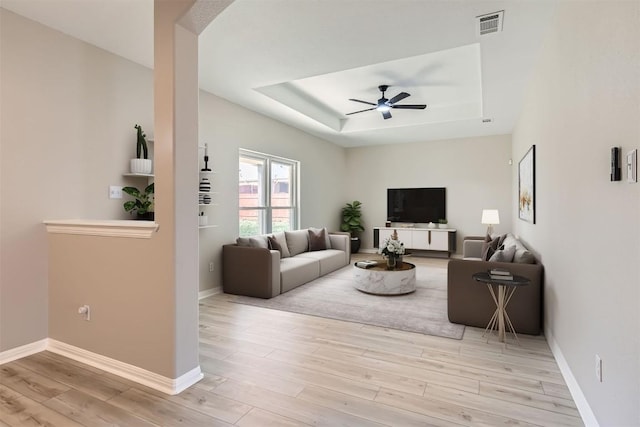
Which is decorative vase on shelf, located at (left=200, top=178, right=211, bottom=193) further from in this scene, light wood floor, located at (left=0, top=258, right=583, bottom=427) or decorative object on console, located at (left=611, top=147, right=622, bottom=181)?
decorative object on console, located at (left=611, top=147, right=622, bottom=181)

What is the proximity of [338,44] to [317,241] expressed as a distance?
153 inches

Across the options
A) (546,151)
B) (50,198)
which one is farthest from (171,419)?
(546,151)

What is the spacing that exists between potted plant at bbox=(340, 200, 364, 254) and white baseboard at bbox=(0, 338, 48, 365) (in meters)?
6.30

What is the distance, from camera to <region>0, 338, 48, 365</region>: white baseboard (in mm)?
2611

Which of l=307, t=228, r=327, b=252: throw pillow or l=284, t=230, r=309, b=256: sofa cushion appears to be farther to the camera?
l=307, t=228, r=327, b=252: throw pillow

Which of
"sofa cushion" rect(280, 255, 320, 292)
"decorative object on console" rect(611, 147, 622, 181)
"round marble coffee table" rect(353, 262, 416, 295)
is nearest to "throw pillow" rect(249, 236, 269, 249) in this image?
"sofa cushion" rect(280, 255, 320, 292)

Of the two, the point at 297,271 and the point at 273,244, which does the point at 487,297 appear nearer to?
the point at 297,271

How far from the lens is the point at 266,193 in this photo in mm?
5867

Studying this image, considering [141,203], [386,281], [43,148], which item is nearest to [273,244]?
[386,281]

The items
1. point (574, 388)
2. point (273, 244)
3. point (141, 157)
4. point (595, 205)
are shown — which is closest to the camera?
point (595, 205)

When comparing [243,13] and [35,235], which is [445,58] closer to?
[243,13]

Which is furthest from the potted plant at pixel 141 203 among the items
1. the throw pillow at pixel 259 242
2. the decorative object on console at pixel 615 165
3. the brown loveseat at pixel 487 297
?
the decorative object on console at pixel 615 165

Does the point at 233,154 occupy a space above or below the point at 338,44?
below

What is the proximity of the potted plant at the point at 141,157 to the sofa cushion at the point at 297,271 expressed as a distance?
Answer: 2.17 metres
